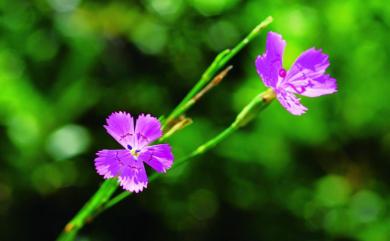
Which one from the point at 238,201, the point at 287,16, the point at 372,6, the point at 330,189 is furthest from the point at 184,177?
the point at 372,6

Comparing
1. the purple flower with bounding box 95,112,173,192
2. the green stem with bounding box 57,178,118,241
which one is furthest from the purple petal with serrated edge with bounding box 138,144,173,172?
the green stem with bounding box 57,178,118,241

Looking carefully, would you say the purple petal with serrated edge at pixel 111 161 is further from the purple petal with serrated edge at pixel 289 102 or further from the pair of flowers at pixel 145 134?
the purple petal with serrated edge at pixel 289 102

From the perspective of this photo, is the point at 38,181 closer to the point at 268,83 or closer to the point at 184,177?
the point at 184,177

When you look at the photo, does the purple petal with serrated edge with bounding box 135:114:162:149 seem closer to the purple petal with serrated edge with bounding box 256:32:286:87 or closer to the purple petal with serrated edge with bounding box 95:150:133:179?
the purple petal with serrated edge with bounding box 95:150:133:179

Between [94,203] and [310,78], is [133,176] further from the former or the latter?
[310,78]

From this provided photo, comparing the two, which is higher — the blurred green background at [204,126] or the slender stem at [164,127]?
the blurred green background at [204,126]

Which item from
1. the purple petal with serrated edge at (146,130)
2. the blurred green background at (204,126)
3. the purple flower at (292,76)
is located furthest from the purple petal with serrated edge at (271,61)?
the blurred green background at (204,126)
